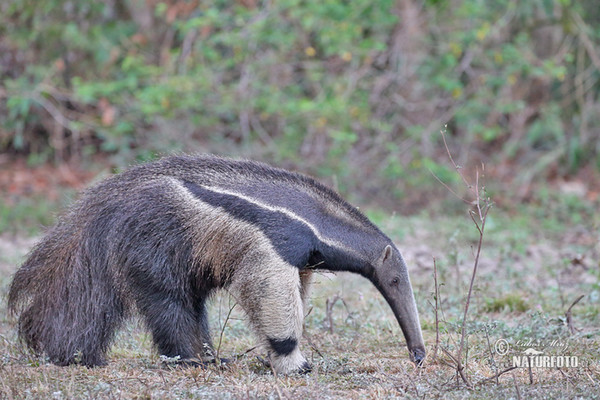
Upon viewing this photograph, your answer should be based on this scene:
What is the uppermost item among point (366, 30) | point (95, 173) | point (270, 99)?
point (366, 30)

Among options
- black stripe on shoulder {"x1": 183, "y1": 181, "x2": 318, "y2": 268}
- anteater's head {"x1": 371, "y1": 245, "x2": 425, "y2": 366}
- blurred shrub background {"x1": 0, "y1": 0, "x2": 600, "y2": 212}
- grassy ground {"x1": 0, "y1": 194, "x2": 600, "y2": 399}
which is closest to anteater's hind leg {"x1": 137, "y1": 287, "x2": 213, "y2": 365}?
grassy ground {"x1": 0, "y1": 194, "x2": 600, "y2": 399}

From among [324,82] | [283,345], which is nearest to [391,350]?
[283,345]

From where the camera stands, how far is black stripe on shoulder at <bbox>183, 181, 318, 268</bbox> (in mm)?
4973

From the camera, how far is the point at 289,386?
4676 millimetres

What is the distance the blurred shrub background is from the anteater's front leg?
715 cm

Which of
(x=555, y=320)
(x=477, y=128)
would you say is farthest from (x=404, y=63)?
(x=555, y=320)

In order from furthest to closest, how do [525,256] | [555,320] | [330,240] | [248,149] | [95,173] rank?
1. [95,173]
2. [248,149]
3. [525,256]
4. [555,320]
5. [330,240]

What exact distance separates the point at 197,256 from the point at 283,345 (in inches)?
32.3

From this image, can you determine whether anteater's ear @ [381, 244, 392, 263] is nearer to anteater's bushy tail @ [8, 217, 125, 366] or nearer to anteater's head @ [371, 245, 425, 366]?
anteater's head @ [371, 245, 425, 366]

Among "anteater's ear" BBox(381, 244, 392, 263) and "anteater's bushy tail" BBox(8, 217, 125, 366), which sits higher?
"anteater's ear" BBox(381, 244, 392, 263)

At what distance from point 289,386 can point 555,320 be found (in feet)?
9.20

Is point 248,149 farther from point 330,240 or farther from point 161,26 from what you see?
point 330,240

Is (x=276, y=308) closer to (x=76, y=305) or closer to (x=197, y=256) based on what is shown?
(x=197, y=256)

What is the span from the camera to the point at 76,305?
5.36 m
